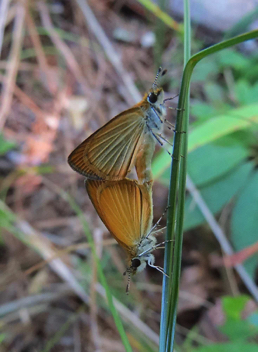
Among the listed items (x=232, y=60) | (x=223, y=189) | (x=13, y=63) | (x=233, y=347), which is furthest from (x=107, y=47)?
(x=233, y=347)

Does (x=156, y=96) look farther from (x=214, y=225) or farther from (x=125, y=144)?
(x=214, y=225)

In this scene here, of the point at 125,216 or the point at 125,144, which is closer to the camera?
the point at 125,216

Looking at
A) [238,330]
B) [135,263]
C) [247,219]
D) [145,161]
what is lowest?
[238,330]

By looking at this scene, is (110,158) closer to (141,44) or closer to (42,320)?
(42,320)

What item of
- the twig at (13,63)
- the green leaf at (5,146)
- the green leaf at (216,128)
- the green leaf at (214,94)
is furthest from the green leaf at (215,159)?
the twig at (13,63)

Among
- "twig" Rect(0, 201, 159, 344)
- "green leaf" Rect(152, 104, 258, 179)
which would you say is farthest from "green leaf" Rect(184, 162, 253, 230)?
"twig" Rect(0, 201, 159, 344)

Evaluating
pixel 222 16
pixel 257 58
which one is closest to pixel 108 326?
pixel 257 58
